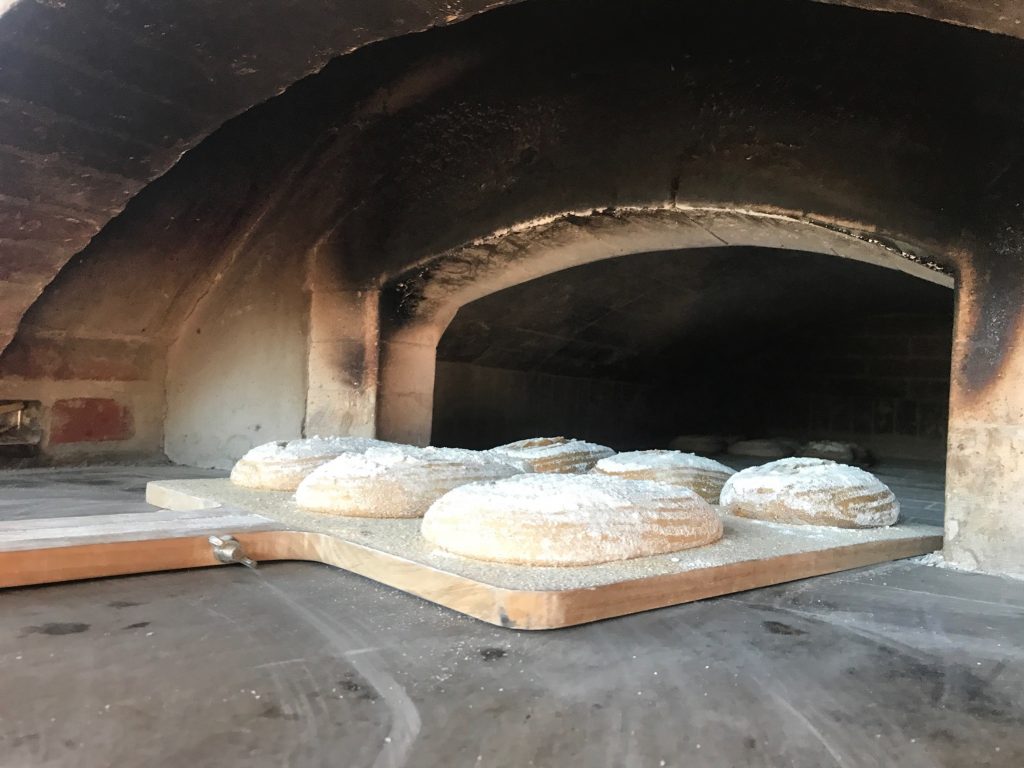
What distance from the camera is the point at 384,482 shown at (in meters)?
1.44

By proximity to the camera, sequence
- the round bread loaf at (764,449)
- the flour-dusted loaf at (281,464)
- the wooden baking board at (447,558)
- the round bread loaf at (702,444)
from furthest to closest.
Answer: the round bread loaf at (702,444)
the round bread loaf at (764,449)
the flour-dusted loaf at (281,464)
the wooden baking board at (447,558)

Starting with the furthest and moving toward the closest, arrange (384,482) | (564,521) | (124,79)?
Result: (124,79) < (384,482) < (564,521)

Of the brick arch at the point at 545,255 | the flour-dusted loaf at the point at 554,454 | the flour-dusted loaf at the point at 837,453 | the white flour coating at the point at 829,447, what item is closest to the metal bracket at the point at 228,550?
the flour-dusted loaf at the point at 554,454

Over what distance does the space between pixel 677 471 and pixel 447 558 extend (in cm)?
88

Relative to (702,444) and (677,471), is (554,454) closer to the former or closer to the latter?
(677,471)

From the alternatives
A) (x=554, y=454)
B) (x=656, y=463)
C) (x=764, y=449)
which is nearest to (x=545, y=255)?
(x=554, y=454)

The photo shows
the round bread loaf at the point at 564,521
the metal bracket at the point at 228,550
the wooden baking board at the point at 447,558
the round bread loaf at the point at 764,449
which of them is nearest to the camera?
the wooden baking board at the point at 447,558

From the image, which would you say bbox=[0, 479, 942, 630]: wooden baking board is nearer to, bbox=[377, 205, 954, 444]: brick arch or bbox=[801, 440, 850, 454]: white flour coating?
bbox=[377, 205, 954, 444]: brick arch

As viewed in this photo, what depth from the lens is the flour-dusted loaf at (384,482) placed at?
55.8 inches

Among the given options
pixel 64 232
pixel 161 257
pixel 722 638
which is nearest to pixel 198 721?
pixel 722 638

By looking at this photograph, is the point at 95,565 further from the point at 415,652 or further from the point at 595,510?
the point at 595,510

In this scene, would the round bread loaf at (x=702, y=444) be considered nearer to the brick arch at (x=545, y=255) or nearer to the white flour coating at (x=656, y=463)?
the brick arch at (x=545, y=255)

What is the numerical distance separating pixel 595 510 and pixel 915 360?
13.0ft

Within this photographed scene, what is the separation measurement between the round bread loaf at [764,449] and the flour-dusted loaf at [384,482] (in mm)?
2641
